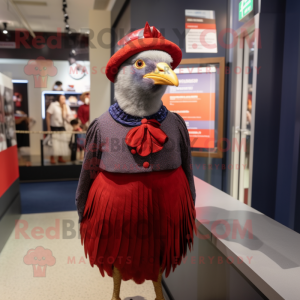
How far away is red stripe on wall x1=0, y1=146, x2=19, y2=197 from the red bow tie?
6.26 ft

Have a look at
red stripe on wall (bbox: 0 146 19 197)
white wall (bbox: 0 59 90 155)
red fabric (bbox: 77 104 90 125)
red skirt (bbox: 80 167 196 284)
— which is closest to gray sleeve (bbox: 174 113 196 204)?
red skirt (bbox: 80 167 196 284)

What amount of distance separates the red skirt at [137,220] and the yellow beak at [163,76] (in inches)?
13.2

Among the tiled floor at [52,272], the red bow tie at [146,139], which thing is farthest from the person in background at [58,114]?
the red bow tie at [146,139]

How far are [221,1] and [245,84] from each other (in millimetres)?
763

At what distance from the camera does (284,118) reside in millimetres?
1899

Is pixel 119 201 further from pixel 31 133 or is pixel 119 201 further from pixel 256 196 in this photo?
pixel 31 133

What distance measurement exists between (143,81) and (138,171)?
1.06ft

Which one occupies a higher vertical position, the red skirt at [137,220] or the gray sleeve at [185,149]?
the gray sleeve at [185,149]

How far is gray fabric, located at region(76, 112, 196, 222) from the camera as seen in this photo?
1.06 m

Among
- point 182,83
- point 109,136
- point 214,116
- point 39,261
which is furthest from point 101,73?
point 109,136

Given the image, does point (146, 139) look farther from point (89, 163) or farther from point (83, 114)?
point (83, 114)

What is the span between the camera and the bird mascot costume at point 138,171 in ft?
3.44

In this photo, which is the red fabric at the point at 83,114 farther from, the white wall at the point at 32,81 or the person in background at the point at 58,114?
the white wall at the point at 32,81

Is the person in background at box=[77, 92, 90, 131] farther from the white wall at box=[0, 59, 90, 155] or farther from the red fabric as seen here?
the white wall at box=[0, 59, 90, 155]
